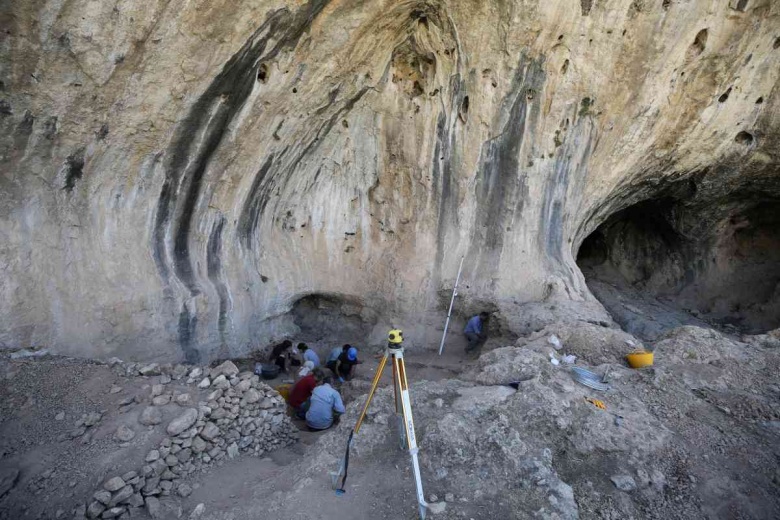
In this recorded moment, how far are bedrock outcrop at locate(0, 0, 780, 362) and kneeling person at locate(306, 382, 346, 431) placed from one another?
2.21 metres

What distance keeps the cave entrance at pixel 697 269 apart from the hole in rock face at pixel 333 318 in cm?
537

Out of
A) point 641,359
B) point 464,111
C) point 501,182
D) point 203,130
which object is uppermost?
point 464,111

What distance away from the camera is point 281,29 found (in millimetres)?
5410

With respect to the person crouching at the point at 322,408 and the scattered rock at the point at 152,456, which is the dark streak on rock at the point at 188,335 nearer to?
the person crouching at the point at 322,408

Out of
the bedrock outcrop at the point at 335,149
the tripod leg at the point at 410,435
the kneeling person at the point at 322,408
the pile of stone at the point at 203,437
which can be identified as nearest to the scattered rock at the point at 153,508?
the pile of stone at the point at 203,437

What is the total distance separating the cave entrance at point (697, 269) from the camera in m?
10.4

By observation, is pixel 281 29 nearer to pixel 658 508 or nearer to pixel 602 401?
pixel 602 401

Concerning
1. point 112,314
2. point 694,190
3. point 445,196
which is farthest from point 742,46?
point 112,314

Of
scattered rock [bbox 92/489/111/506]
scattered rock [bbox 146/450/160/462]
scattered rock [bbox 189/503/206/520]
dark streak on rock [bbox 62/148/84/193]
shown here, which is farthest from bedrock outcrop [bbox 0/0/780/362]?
scattered rock [bbox 189/503/206/520]

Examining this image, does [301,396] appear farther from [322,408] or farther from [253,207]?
[253,207]

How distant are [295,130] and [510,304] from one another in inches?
164

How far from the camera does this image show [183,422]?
4.14 meters

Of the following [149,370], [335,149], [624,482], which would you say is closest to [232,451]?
[149,370]

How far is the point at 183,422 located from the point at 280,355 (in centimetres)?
301
